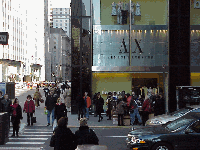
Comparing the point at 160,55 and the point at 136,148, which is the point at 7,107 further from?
the point at 160,55

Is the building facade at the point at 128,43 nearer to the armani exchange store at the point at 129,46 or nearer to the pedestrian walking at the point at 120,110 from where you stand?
the armani exchange store at the point at 129,46

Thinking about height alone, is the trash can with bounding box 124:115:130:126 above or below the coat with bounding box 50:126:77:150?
below

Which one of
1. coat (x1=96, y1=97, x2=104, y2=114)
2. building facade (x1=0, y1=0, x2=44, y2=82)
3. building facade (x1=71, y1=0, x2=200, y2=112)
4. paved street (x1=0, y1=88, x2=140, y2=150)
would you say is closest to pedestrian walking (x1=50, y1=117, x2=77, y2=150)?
paved street (x1=0, y1=88, x2=140, y2=150)

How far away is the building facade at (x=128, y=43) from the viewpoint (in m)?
25.1

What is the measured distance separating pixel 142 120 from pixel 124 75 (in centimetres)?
769

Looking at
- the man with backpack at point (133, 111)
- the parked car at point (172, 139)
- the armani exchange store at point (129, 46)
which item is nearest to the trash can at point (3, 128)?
the parked car at point (172, 139)

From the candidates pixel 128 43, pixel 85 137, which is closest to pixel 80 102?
pixel 128 43

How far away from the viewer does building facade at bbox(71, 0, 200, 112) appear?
25.1 m

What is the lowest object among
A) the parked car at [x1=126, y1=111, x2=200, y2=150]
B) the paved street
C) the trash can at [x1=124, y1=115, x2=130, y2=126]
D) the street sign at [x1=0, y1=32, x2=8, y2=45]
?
the paved street

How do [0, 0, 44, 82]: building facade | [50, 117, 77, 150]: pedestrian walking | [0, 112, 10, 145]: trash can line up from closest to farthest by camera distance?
[50, 117, 77, 150]: pedestrian walking → [0, 112, 10, 145]: trash can → [0, 0, 44, 82]: building facade

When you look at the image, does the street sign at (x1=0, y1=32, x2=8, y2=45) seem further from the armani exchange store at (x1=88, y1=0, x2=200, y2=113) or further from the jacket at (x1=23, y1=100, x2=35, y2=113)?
the armani exchange store at (x1=88, y1=0, x2=200, y2=113)

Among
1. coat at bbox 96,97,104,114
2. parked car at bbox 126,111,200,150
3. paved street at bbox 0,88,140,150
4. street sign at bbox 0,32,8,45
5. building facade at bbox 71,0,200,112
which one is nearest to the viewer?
street sign at bbox 0,32,8,45

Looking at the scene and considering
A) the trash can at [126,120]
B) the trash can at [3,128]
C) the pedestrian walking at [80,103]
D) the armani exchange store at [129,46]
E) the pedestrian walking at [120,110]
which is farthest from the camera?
the armani exchange store at [129,46]

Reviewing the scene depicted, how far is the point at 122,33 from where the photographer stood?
1012 inches
